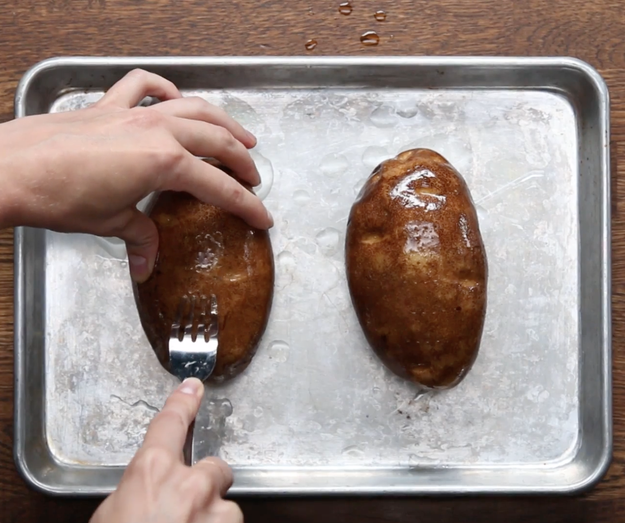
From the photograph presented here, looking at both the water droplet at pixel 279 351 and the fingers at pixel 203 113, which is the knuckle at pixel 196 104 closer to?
the fingers at pixel 203 113

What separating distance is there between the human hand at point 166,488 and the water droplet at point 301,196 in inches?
18.4

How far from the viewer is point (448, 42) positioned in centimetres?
117

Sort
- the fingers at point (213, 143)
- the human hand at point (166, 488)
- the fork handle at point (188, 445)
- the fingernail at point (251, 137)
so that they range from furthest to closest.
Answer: the fingernail at point (251, 137) → the fingers at point (213, 143) → the fork handle at point (188, 445) → the human hand at point (166, 488)

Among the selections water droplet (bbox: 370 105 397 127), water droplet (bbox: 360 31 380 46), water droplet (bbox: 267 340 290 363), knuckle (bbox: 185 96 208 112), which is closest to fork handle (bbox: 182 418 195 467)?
water droplet (bbox: 267 340 290 363)

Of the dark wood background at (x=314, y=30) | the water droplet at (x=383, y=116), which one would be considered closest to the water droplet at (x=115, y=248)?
the dark wood background at (x=314, y=30)

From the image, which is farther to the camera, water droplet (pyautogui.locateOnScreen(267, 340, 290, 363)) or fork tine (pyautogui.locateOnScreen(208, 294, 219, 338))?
water droplet (pyautogui.locateOnScreen(267, 340, 290, 363))

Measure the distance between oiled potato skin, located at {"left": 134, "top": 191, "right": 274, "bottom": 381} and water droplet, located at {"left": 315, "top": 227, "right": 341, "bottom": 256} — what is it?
12cm

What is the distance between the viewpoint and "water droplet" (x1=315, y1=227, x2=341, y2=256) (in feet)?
3.78

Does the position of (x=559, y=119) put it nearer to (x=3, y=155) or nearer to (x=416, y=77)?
(x=416, y=77)

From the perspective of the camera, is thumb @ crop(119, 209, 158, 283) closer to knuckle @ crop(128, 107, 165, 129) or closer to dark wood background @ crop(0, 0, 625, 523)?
knuckle @ crop(128, 107, 165, 129)

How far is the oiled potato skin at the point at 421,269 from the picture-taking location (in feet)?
3.34

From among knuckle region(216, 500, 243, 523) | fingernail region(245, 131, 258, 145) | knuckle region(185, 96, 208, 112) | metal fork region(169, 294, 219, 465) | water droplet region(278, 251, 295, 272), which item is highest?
knuckle region(185, 96, 208, 112)

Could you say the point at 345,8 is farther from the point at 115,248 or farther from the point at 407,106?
the point at 115,248

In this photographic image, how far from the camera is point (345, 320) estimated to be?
1.15 meters
